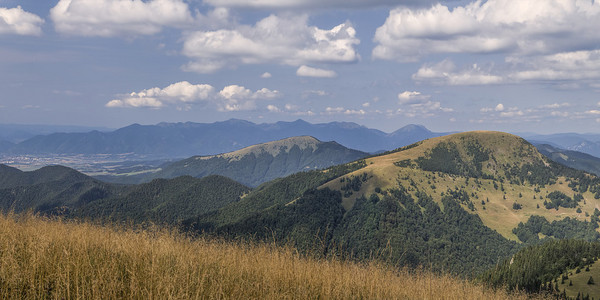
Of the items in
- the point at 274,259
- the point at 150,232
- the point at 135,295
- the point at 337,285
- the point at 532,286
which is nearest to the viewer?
the point at 135,295

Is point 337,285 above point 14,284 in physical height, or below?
below

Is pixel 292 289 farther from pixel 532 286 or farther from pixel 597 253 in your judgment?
pixel 597 253

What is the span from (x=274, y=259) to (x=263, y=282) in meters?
2.77

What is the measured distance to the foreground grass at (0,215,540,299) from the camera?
267 inches

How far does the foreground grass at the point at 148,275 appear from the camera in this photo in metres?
6.79

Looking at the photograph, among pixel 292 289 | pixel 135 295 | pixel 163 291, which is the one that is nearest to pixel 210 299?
pixel 163 291

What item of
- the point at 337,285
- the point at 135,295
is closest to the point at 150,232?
the point at 135,295

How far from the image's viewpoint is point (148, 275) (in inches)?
298

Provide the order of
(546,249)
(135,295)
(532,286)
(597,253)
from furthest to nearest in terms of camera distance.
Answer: (546,249) < (597,253) < (532,286) < (135,295)

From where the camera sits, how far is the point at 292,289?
27.2ft

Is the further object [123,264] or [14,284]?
[123,264]

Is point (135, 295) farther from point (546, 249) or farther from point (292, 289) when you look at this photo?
point (546, 249)

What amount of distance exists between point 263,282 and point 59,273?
4.21 m

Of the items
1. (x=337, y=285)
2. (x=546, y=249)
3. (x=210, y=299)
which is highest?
(x=210, y=299)
